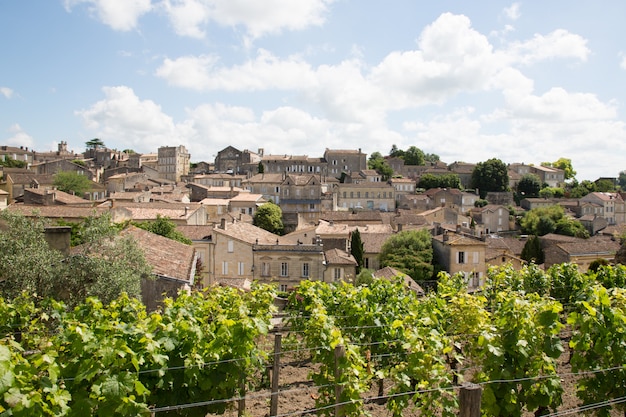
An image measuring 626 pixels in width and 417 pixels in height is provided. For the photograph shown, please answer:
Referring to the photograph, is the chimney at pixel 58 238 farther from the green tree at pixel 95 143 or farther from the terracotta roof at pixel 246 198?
the green tree at pixel 95 143

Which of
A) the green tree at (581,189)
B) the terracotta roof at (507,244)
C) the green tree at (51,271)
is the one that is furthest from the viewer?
the green tree at (581,189)

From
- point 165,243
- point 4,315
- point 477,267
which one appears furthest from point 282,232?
point 4,315

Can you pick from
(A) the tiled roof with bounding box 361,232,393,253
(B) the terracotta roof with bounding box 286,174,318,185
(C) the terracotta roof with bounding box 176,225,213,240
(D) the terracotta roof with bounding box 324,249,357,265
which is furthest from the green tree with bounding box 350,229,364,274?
(B) the terracotta roof with bounding box 286,174,318,185

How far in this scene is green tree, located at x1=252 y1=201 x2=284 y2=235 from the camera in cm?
5175

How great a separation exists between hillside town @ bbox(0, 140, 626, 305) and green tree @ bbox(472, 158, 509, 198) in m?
2.50

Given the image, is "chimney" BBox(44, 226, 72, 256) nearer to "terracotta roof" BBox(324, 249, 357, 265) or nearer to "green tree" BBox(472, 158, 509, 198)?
"terracotta roof" BBox(324, 249, 357, 265)

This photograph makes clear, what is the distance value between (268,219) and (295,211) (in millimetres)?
12714

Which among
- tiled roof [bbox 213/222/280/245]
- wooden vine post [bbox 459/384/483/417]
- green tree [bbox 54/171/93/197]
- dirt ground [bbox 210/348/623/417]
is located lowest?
dirt ground [bbox 210/348/623/417]

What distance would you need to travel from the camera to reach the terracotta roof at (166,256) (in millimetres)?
16141

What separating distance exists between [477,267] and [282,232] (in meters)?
22.7

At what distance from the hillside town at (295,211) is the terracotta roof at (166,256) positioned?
0.25 feet

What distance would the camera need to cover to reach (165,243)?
67.6 feet

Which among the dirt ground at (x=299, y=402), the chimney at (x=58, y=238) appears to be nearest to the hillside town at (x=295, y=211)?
the chimney at (x=58, y=238)

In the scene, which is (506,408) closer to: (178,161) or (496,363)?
(496,363)
